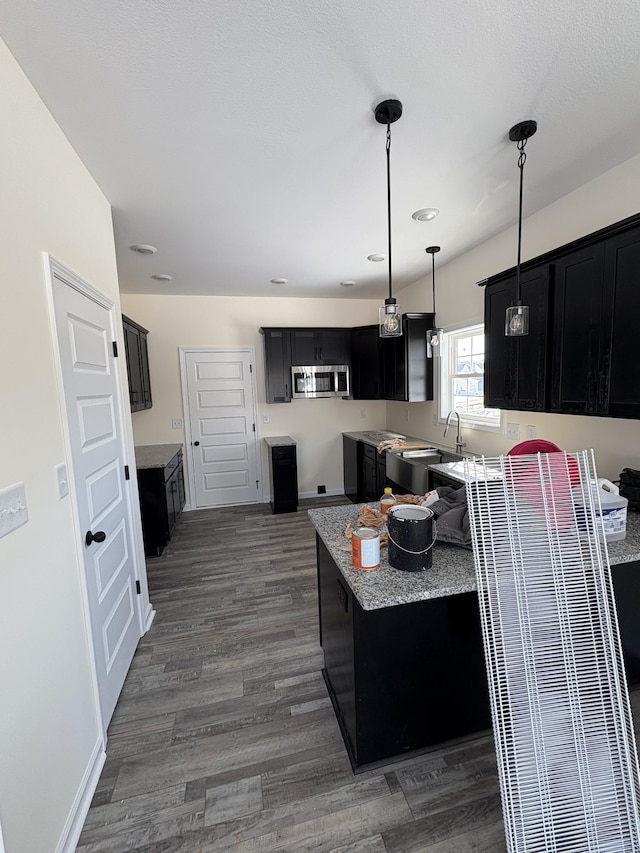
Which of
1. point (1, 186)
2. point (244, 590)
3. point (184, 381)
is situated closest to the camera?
point (1, 186)

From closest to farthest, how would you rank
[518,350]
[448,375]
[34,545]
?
[34,545] → [518,350] → [448,375]

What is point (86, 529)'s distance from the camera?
5.28 feet

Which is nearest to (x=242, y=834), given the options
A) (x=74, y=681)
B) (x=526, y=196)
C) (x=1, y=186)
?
(x=74, y=681)

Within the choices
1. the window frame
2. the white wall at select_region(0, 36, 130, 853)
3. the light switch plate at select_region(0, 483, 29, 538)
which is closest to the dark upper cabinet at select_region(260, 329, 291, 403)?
the window frame

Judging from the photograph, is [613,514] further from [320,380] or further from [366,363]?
[320,380]

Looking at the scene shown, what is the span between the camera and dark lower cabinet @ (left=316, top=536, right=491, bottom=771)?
1.40 m

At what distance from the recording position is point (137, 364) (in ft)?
12.6

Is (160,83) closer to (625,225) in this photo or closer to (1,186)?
(1,186)

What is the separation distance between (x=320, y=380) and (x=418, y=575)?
367cm

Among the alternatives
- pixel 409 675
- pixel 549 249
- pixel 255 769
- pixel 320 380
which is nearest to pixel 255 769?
pixel 255 769

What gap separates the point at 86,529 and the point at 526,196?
3.28 m

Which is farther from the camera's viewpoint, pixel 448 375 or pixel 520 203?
pixel 448 375

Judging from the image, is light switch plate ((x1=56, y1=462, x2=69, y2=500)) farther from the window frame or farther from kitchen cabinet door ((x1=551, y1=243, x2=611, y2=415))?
the window frame

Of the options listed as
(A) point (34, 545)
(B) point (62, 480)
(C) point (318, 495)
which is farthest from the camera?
(C) point (318, 495)
